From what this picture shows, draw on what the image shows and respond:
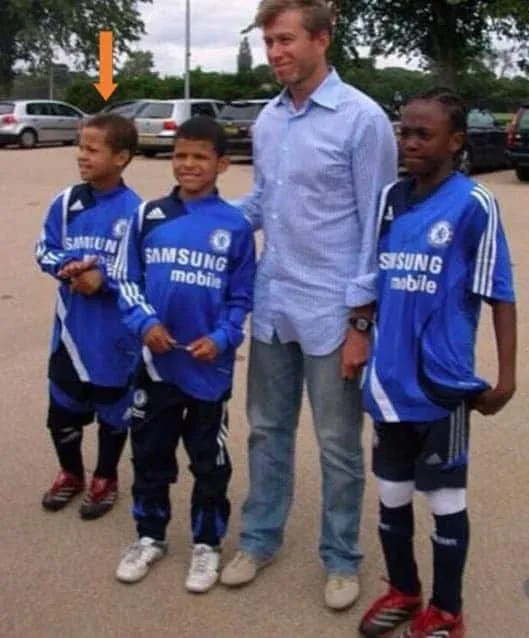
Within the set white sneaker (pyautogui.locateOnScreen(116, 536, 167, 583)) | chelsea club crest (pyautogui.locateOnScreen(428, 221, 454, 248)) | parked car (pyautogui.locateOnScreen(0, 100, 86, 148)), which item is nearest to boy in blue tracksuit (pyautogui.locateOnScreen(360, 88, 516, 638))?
chelsea club crest (pyautogui.locateOnScreen(428, 221, 454, 248))

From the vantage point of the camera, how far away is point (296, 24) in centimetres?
340

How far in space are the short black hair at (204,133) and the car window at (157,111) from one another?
23.4m

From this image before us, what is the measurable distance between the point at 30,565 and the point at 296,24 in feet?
6.93

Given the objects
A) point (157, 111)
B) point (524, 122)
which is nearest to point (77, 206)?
point (524, 122)

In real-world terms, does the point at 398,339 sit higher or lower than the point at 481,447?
higher

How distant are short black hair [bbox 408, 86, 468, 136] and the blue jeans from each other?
83 centimetres

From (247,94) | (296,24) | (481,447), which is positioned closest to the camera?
(296,24)

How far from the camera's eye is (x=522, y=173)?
2103 centimetres

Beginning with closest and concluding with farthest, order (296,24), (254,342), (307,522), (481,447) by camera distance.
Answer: (296,24) → (254,342) → (307,522) → (481,447)

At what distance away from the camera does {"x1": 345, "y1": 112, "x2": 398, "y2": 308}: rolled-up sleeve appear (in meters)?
3.40

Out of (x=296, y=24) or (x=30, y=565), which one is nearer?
(x=296, y=24)

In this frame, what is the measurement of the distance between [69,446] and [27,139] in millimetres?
28276

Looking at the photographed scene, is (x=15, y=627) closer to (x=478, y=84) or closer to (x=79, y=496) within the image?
(x=79, y=496)

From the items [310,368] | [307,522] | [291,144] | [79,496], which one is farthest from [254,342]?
[79,496]
